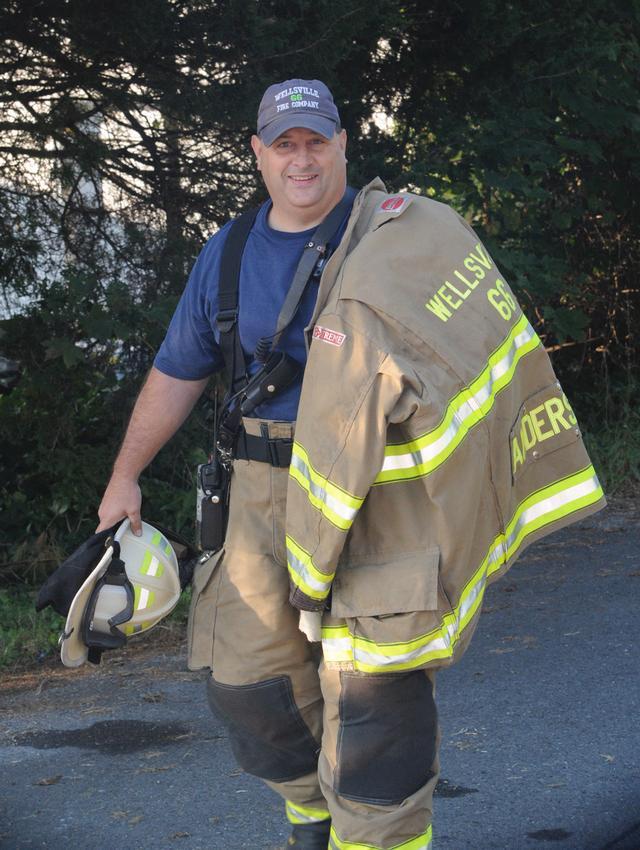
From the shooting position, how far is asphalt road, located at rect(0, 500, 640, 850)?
3.42 meters

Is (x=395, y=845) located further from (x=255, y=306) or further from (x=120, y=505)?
(x=255, y=306)

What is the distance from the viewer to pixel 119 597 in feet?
9.83

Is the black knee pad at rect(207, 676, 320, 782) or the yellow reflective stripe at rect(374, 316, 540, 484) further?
the black knee pad at rect(207, 676, 320, 782)

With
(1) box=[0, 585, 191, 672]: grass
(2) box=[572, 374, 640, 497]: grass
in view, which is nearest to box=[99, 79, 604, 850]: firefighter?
(1) box=[0, 585, 191, 672]: grass

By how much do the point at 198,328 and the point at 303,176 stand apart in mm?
511

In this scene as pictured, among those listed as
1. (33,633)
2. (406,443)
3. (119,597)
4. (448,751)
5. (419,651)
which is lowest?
(448,751)

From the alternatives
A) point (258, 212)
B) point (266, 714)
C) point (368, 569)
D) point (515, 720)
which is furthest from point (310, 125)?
point (515, 720)

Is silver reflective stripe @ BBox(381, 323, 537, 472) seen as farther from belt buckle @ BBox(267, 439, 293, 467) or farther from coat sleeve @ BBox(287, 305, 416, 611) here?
belt buckle @ BBox(267, 439, 293, 467)

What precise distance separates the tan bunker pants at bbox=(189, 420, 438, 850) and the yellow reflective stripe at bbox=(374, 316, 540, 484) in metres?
0.45

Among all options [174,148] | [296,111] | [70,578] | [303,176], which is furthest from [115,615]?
[174,148]

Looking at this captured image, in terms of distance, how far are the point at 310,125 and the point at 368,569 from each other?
3.78ft

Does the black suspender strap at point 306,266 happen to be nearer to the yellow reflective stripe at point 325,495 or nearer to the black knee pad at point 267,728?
the yellow reflective stripe at point 325,495

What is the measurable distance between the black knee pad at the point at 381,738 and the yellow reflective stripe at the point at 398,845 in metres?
0.10

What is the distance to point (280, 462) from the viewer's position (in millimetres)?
2861
